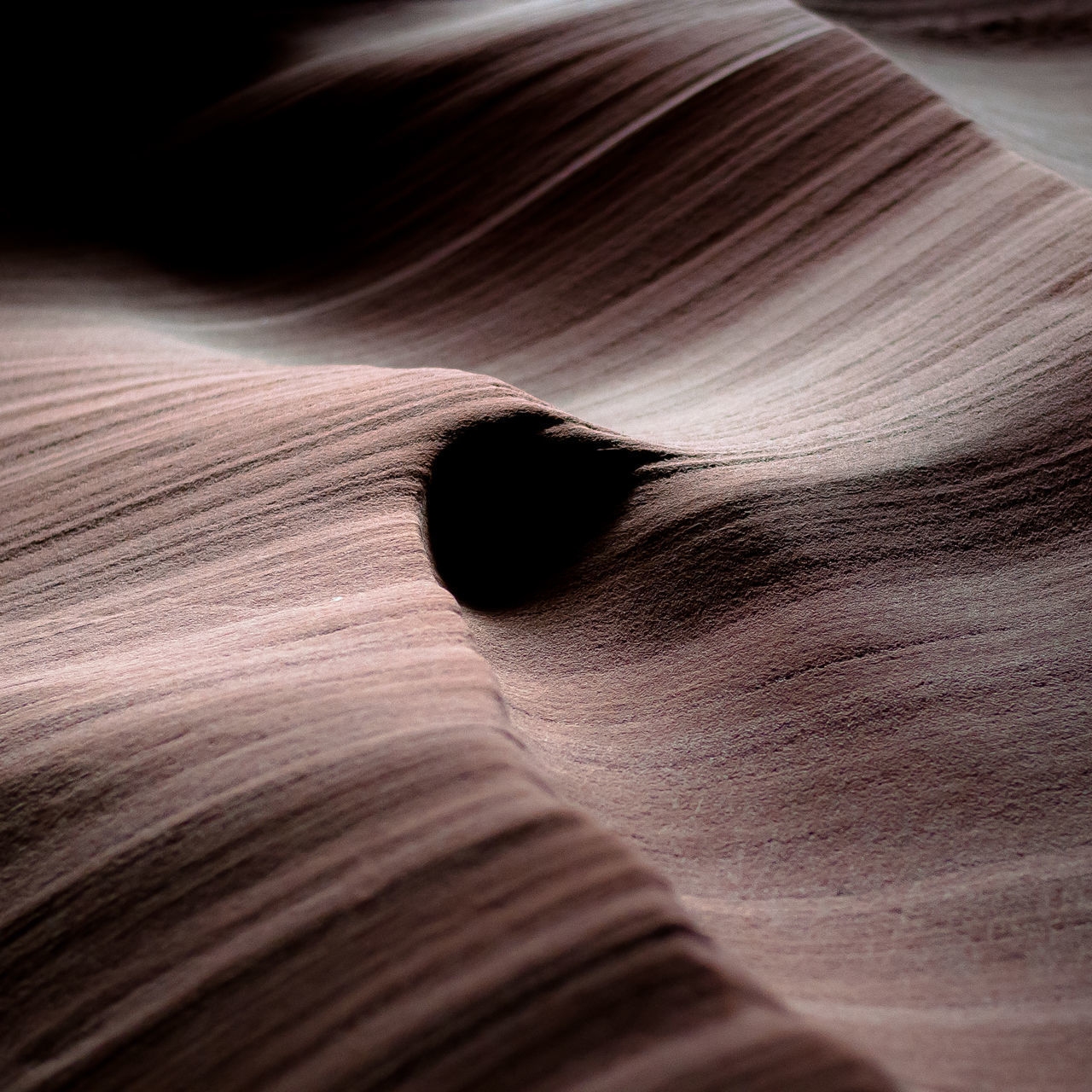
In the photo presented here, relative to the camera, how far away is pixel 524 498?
58 cm

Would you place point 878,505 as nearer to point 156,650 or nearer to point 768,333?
point 768,333

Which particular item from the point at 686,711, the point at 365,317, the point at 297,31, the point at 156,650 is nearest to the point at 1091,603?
the point at 686,711

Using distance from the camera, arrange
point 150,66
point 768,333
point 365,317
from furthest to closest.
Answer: point 150,66, point 365,317, point 768,333

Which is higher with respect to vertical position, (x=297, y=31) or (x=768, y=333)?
(x=297, y=31)

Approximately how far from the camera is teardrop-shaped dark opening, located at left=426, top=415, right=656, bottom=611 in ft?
1.81

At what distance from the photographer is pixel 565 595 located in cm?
54

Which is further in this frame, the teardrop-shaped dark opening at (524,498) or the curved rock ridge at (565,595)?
the teardrop-shaped dark opening at (524,498)

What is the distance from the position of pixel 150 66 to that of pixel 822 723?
1.19m

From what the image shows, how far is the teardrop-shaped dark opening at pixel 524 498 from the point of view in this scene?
21.7 inches

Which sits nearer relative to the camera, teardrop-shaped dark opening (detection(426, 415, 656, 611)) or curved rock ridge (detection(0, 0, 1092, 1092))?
curved rock ridge (detection(0, 0, 1092, 1092))

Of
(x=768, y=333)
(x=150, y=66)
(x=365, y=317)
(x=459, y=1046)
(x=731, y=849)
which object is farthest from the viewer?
(x=150, y=66)

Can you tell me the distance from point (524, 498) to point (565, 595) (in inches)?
2.7

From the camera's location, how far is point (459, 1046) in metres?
0.28

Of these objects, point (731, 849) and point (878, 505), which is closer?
point (731, 849)
